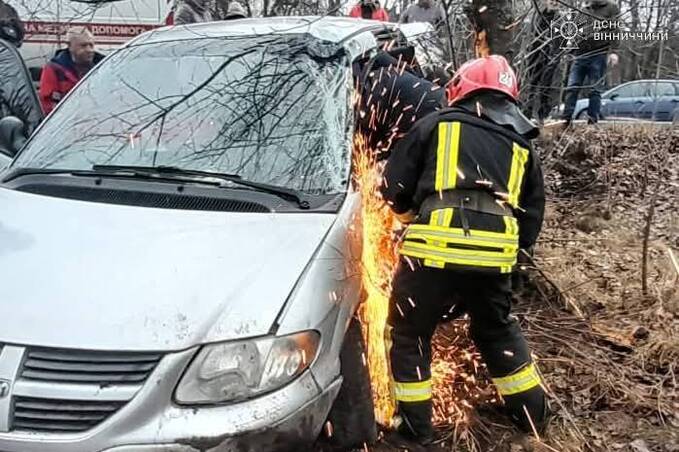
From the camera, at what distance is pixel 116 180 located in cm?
323

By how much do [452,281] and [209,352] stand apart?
4.32 feet

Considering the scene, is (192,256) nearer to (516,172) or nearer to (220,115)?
(220,115)

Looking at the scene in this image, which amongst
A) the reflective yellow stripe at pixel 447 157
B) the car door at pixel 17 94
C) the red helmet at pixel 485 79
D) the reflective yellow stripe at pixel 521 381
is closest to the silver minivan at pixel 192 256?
the reflective yellow stripe at pixel 447 157

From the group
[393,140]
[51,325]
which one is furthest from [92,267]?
[393,140]

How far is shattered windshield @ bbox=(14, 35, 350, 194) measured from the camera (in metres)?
3.30

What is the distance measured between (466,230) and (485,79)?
0.73m

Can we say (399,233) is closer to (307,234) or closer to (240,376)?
(307,234)

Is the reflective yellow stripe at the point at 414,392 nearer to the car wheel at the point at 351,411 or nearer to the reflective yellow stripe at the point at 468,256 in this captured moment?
the car wheel at the point at 351,411

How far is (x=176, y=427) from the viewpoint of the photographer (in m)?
2.30

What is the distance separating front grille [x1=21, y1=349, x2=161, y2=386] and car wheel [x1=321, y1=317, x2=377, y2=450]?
0.93m

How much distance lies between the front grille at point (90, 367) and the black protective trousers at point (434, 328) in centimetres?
139

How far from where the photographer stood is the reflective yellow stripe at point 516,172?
10.8ft

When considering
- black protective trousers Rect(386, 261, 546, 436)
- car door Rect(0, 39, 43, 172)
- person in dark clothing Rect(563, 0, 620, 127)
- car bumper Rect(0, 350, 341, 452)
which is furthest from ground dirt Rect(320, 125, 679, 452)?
car door Rect(0, 39, 43, 172)

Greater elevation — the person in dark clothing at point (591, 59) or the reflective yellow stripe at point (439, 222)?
the person in dark clothing at point (591, 59)
